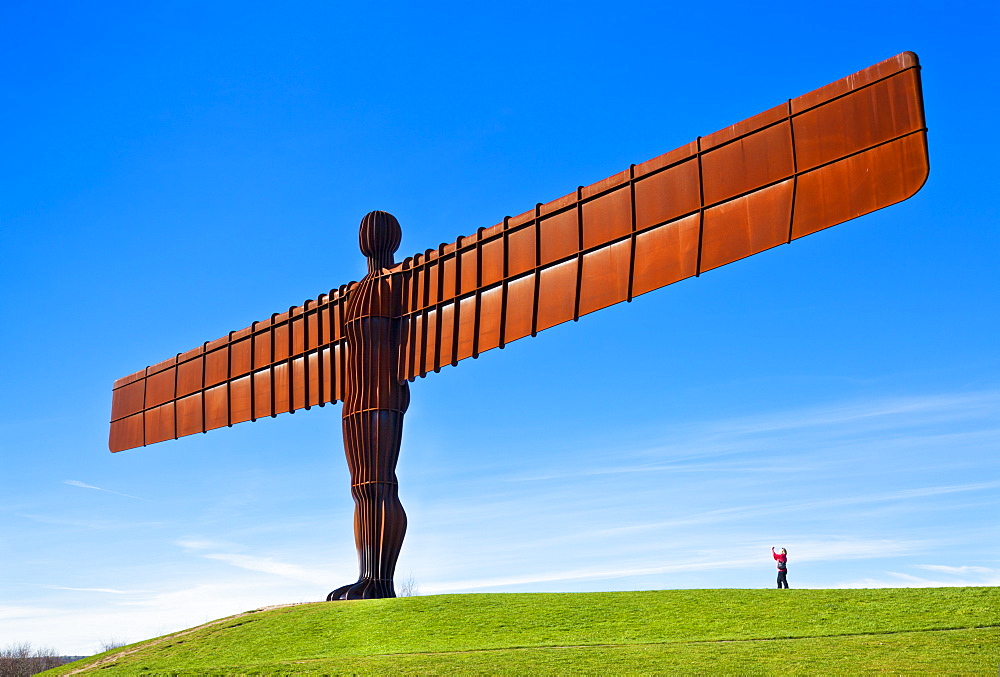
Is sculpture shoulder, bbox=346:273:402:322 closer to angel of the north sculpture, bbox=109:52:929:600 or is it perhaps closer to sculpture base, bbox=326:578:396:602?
angel of the north sculpture, bbox=109:52:929:600

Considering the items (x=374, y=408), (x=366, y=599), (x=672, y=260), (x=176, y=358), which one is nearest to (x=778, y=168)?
(x=672, y=260)

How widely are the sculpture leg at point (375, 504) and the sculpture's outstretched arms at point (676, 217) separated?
133 centimetres

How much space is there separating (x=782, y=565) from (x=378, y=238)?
10.1 m

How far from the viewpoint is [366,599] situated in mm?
17234

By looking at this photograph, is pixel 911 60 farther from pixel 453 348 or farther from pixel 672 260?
pixel 453 348

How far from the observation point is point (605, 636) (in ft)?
46.7

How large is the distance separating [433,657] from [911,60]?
1023 cm

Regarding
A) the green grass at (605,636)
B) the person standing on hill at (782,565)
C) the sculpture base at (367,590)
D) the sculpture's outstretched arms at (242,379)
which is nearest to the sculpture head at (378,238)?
the sculpture's outstretched arms at (242,379)

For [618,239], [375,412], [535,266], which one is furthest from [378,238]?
[618,239]

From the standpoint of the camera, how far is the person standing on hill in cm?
1852

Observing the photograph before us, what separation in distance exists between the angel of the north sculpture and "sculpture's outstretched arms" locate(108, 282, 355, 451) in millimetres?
41

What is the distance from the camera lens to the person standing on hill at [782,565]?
18.5 metres

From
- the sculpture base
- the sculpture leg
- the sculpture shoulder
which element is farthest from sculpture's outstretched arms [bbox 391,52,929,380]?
the sculpture base

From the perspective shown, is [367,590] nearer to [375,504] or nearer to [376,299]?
[375,504]
